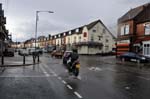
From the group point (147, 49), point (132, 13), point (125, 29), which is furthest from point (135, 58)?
point (132, 13)

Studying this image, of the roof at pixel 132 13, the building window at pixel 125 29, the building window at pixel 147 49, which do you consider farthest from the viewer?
the building window at pixel 125 29

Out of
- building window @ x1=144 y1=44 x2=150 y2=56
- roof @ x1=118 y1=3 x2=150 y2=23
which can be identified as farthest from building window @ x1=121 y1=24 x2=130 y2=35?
building window @ x1=144 y1=44 x2=150 y2=56

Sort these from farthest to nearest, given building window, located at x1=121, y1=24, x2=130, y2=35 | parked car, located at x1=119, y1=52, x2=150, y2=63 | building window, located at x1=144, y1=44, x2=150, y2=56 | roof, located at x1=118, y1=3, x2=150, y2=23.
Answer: building window, located at x1=121, y1=24, x2=130, y2=35 < roof, located at x1=118, y1=3, x2=150, y2=23 < building window, located at x1=144, y1=44, x2=150, y2=56 < parked car, located at x1=119, y1=52, x2=150, y2=63

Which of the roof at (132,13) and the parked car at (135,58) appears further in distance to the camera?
the roof at (132,13)

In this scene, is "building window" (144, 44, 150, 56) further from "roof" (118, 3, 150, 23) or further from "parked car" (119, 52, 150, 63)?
"roof" (118, 3, 150, 23)

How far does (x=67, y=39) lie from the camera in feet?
396

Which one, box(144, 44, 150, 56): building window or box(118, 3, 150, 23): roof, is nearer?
box(144, 44, 150, 56): building window

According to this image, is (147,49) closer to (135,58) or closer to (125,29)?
(135,58)

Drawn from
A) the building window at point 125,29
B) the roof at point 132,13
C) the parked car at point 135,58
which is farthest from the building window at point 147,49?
the building window at point 125,29

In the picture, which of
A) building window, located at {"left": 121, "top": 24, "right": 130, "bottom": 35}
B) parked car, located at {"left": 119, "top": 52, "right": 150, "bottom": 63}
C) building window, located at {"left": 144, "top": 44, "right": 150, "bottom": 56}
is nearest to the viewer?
parked car, located at {"left": 119, "top": 52, "right": 150, "bottom": 63}

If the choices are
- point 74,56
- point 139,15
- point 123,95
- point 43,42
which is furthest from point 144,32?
point 43,42

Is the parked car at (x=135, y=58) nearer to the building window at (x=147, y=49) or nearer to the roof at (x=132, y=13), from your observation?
the building window at (x=147, y=49)

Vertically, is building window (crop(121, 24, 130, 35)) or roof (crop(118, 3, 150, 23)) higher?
roof (crop(118, 3, 150, 23))

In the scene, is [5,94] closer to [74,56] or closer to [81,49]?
[74,56]
